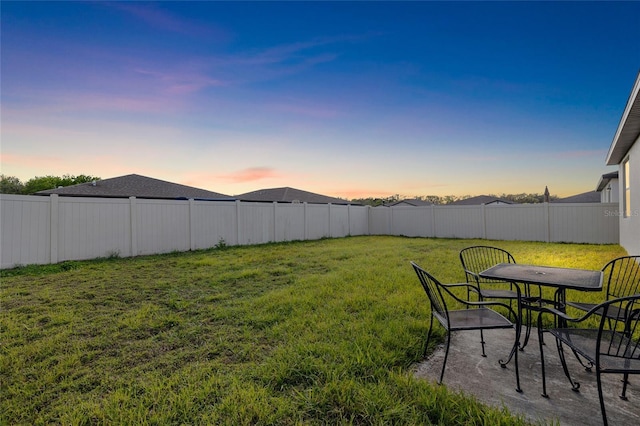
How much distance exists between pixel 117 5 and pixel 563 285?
920 centimetres

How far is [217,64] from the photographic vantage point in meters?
8.33

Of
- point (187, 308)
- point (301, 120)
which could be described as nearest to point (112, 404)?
point (187, 308)

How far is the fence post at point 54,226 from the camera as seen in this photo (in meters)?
6.87

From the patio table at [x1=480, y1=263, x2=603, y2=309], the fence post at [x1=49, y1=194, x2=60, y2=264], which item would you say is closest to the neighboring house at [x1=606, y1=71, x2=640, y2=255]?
the patio table at [x1=480, y1=263, x2=603, y2=309]

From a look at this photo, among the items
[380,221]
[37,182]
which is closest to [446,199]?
[380,221]

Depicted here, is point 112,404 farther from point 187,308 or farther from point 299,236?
point 299,236

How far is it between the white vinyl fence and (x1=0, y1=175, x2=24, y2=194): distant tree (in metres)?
30.1

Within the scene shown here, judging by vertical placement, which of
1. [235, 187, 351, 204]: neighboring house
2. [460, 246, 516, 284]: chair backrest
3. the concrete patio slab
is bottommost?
the concrete patio slab

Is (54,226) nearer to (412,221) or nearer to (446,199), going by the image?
(412,221)

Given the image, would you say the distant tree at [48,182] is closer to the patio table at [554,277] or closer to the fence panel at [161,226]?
the fence panel at [161,226]

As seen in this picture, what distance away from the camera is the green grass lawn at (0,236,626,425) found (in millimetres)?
1790

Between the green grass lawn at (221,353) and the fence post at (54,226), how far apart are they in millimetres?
1600

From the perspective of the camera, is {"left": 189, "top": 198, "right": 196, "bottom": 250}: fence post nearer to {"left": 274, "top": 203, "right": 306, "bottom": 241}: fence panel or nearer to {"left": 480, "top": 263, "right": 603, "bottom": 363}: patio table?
{"left": 274, "top": 203, "right": 306, "bottom": 241}: fence panel

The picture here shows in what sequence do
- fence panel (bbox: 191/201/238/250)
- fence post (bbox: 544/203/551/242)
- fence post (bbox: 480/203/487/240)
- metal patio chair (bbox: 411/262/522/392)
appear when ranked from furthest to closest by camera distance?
1. fence post (bbox: 480/203/487/240)
2. fence post (bbox: 544/203/551/242)
3. fence panel (bbox: 191/201/238/250)
4. metal patio chair (bbox: 411/262/522/392)
